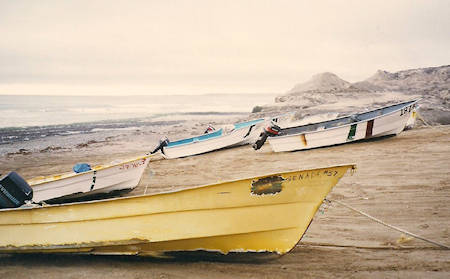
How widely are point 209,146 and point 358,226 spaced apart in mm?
8354

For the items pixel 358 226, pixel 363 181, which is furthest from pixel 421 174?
pixel 358 226

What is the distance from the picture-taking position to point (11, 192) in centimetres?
497

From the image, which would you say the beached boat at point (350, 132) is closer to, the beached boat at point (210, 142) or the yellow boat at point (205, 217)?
the beached boat at point (210, 142)

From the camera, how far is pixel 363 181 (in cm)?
659

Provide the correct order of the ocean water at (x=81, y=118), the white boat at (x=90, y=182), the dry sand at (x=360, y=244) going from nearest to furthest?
the dry sand at (x=360, y=244)
the white boat at (x=90, y=182)
the ocean water at (x=81, y=118)

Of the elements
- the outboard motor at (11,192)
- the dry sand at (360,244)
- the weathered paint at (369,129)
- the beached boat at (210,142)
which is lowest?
the dry sand at (360,244)

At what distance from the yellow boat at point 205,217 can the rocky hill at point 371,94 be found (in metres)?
13.4

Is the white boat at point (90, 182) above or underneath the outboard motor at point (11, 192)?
underneath

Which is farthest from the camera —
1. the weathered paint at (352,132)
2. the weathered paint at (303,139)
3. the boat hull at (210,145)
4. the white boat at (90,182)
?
the boat hull at (210,145)

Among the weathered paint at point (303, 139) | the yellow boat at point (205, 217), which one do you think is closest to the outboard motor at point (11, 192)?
the yellow boat at point (205, 217)

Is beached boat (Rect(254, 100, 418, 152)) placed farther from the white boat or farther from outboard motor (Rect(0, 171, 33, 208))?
outboard motor (Rect(0, 171, 33, 208))

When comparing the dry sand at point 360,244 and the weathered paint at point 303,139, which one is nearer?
the dry sand at point 360,244

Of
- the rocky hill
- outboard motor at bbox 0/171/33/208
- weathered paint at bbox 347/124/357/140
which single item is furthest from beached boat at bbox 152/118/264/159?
outboard motor at bbox 0/171/33/208

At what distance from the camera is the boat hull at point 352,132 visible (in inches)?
398
